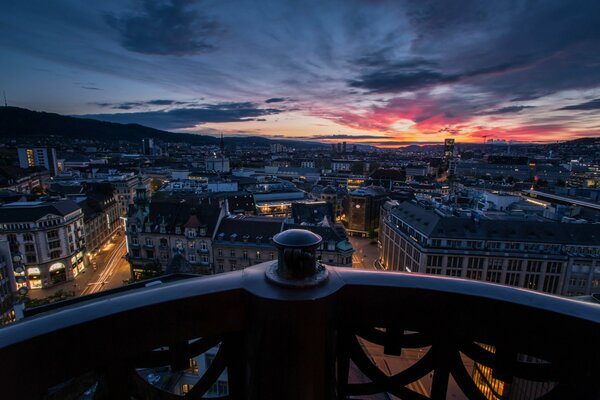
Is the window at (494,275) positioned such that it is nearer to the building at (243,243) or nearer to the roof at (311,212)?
the roof at (311,212)

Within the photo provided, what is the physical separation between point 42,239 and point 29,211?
431 cm

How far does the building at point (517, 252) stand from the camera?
125 feet

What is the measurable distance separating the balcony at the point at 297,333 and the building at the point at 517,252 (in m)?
38.6

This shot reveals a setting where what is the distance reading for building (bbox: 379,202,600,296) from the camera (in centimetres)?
3819

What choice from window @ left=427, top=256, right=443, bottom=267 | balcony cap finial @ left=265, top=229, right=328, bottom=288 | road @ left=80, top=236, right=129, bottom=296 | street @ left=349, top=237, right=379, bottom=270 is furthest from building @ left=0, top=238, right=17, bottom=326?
window @ left=427, top=256, right=443, bottom=267

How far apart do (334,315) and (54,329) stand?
2.50 m

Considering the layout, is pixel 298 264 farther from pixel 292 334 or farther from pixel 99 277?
pixel 99 277

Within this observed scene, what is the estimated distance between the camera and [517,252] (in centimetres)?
3850

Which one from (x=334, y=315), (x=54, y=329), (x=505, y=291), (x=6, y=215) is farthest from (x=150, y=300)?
(x=6, y=215)

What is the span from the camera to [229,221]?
43.9 meters

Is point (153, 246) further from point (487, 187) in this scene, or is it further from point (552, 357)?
point (487, 187)

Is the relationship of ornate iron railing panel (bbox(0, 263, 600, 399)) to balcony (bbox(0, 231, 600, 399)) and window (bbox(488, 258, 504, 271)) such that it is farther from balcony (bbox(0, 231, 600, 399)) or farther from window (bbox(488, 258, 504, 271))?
window (bbox(488, 258, 504, 271))

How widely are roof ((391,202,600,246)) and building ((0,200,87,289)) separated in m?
51.6

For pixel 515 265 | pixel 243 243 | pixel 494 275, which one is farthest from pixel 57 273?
pixel 515 265
